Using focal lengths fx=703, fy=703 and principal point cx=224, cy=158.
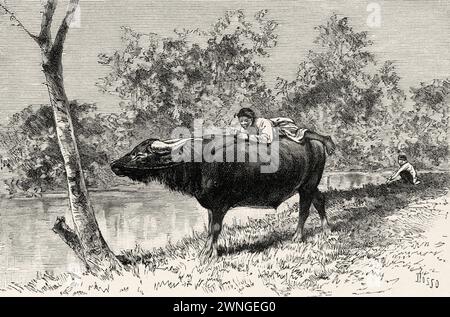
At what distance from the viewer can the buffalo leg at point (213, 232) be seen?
329 inches

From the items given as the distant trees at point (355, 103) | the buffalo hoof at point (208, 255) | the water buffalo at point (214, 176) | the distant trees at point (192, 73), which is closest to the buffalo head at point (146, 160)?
the water buffalo at point (214, 176)

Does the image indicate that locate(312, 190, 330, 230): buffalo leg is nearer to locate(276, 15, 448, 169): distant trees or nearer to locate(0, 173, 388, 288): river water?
locate(0, 173, 388, 288): river water

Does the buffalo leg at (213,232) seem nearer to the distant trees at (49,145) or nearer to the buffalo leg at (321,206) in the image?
the buffalo leg at (321,206)

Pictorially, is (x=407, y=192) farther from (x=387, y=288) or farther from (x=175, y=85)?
(x=175, y=85)

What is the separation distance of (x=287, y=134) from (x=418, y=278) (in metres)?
2.40

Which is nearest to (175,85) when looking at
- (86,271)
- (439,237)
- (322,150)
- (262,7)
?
(262,7)

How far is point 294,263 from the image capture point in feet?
27.9

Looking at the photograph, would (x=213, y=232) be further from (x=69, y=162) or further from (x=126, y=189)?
(x=126, y=189)

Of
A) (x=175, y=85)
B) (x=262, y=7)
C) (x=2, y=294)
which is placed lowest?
(x=2, y=294)

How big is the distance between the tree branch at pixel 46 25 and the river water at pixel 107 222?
89.5 inches

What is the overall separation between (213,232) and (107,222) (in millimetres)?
1638

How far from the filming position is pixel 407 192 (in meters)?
9.95

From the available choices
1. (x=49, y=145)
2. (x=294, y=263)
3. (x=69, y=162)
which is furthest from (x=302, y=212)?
(x=49, y=145)
